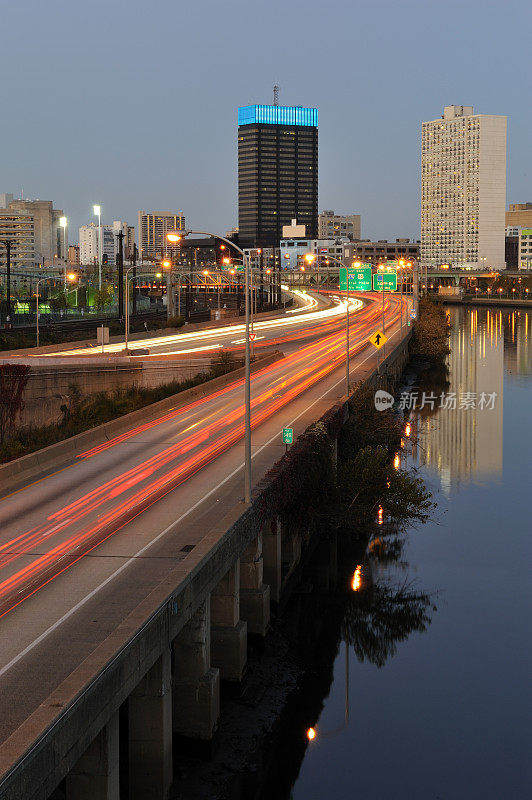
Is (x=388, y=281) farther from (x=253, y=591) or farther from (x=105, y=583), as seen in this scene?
(x=105, y=583)

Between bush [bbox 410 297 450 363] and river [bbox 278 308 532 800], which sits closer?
river [bbox 278 308 532 800]

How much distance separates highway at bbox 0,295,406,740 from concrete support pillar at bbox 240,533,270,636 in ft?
5.61

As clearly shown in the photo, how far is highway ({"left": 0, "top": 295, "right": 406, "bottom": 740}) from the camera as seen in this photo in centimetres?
1875

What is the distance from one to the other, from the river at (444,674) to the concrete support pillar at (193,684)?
2.46 m

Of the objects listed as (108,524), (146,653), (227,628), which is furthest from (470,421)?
(146,653)

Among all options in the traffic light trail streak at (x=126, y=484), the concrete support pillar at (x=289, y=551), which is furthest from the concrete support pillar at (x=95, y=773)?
the concrete support pillar at (x=289, y=551)

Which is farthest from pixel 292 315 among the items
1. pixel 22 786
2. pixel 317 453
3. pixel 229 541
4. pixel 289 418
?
pixel 22 786

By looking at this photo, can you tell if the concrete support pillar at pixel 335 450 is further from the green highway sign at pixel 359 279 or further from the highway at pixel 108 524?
the green highway sign at pixel 359 279

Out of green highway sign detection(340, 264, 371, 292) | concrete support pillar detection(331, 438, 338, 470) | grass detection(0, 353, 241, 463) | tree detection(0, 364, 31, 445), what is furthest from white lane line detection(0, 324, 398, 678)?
green highway sign detection(340, 264, 371, 292)

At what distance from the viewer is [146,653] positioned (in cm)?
1850

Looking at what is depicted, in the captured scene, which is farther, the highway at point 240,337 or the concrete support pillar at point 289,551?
the highway at point 240,337

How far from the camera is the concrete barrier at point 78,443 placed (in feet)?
107

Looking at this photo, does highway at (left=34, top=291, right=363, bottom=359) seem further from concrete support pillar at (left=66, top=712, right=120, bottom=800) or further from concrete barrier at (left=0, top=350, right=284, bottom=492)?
concrete support pillar at (left=66, top=712, right=120, bottom=800)

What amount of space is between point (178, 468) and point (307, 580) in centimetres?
661
